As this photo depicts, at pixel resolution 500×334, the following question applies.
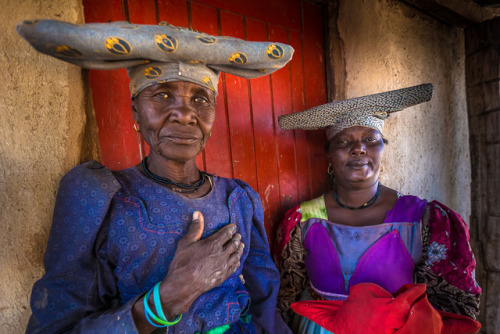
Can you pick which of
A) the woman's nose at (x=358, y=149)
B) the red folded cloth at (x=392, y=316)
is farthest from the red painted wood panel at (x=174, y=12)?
the red folded cloth at (x=392, y=316)

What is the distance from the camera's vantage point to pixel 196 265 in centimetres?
94

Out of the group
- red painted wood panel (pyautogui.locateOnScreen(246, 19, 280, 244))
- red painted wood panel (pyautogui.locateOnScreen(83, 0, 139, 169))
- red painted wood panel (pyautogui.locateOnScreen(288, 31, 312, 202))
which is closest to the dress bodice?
red painted wood panel (pyautogui.locateOnScreen(246, 19, 280, 244))

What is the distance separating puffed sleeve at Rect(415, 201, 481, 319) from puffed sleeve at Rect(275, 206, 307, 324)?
672mm

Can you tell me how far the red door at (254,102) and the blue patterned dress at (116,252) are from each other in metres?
0.41

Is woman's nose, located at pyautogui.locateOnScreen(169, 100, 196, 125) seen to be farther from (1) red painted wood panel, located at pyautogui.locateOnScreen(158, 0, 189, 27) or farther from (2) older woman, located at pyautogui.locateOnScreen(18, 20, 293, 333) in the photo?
(1) red painted wood panel, located at pyautogui.locateOnScreen(158, 0, 189, 27)

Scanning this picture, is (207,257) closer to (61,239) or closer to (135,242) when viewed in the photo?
(135,242)

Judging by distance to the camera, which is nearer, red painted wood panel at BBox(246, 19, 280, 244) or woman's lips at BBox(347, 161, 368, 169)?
woman's lips at BBox(347, 161, 368, 169)

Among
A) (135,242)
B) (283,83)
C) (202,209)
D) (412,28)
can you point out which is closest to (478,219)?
(412,28)

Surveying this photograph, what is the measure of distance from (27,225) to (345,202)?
1665 mm

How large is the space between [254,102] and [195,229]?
1.12 metres

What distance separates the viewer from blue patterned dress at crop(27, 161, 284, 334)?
833 millimetres

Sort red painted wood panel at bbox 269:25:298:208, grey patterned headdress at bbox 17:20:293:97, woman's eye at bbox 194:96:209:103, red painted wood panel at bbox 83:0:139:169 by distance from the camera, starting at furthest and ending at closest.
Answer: red painted wood panel at bbox 269:25:298:208 → red painted wood panel at bbox 83:0:139:169 → woman's eye at bbox 194:96:209:103 → grey patterned headdress at bbox 17:20:293:97

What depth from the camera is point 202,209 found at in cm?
114

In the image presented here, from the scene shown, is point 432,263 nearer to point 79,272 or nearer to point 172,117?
point 172,117
